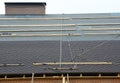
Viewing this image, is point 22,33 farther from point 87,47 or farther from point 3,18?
point 87,47

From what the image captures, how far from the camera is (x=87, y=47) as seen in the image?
20.2 metres

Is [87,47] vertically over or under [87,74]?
over

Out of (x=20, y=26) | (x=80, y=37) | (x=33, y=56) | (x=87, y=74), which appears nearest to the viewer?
(x=87, y=74)

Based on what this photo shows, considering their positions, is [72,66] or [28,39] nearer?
[72,66]

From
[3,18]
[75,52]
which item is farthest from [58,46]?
[3,18]

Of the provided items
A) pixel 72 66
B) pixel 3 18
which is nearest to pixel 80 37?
pixel 72 66

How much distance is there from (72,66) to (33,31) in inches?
174

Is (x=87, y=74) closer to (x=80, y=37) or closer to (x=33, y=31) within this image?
(x=80, y=37)

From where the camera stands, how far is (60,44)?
20.5 metres

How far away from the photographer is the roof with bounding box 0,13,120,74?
1872 centimetres

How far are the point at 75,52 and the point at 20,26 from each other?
4579 mm

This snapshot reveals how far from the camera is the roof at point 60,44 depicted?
61.4ft

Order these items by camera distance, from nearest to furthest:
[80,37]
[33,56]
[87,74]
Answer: [87,74], [33,56], [80,37]

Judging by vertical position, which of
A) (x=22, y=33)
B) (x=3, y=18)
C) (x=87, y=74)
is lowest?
(x=87, y=74)
